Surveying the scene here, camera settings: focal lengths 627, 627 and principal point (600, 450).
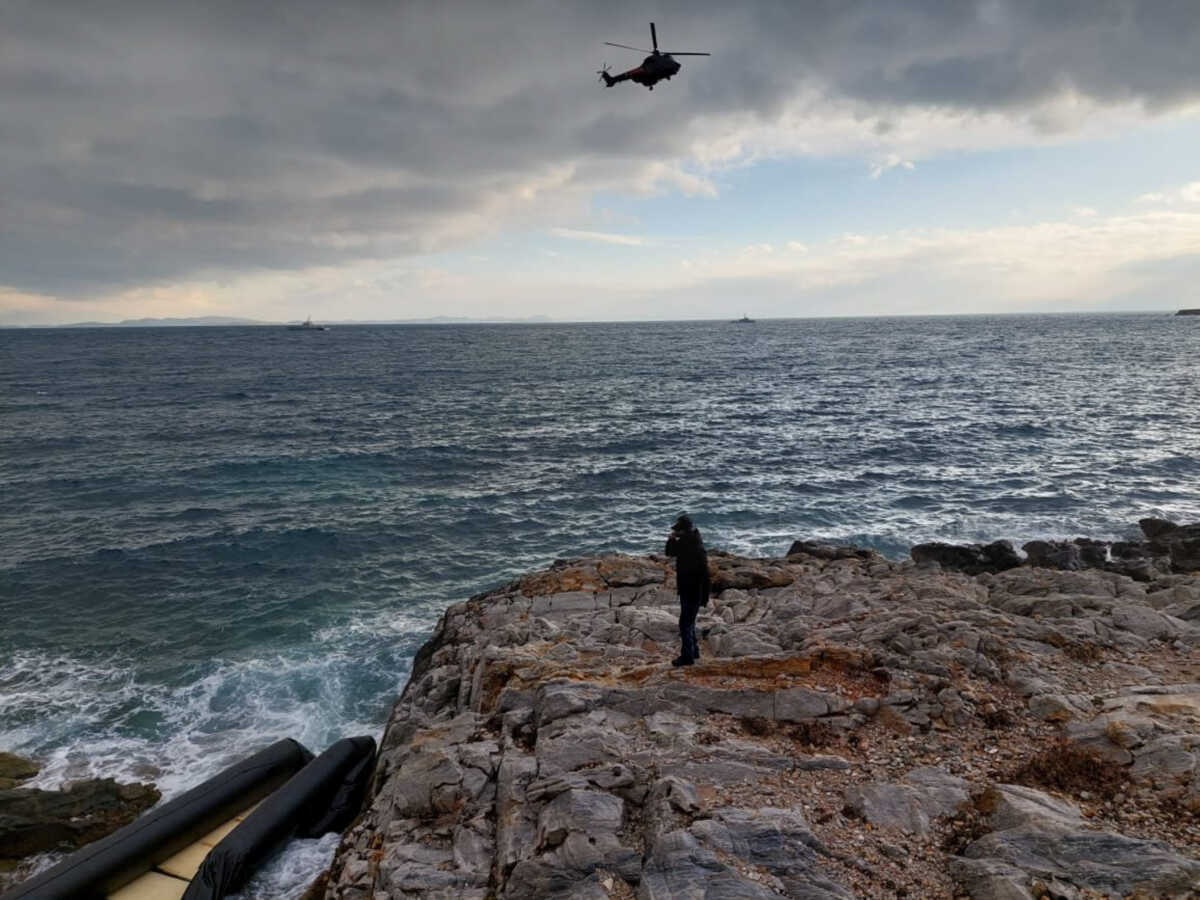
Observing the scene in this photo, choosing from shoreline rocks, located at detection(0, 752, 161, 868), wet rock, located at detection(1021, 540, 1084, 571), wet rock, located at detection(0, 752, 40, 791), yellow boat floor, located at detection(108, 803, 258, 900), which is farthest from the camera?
wet rock, located at detection(1021, 540, 1084, 571)

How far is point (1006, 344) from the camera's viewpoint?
158 metres

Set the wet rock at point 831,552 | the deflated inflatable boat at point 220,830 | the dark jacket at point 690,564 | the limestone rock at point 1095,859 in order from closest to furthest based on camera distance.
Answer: the limestone rock at point 1095,859 < the deflated inflatable boat at point 220,830 < the dark jacket at point 690,564 < the wet rock at point 831,552

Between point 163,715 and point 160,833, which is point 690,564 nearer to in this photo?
point 160,833

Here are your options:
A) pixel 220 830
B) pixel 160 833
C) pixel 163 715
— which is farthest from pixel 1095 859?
pixel 163 715

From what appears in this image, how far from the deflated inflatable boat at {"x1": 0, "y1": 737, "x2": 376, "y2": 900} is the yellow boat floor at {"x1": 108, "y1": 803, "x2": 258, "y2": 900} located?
0.02 metres

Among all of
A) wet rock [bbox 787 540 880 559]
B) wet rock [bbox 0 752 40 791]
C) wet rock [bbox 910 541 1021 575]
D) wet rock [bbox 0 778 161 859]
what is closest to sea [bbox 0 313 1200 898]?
wet rock [bbox 0 752 40 791]

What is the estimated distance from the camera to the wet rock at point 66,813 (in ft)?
47.1

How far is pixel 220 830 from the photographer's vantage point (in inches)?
559

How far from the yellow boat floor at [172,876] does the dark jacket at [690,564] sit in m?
11.6

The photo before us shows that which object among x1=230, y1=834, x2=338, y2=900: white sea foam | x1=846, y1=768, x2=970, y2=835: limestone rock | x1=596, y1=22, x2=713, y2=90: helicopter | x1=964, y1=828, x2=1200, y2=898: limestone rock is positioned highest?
x1=596, y1=22, x2=713, y2=90: helicopter

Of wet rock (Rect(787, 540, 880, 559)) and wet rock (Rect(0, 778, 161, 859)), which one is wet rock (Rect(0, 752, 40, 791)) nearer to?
wet rock (Rect(0, 778, 161, 859))

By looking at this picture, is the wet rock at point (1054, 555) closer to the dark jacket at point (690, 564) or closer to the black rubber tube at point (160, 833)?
the dark jacket at point (690, 564)

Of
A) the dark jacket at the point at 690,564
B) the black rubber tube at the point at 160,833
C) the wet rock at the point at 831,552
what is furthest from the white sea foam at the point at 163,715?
the wet rock at the point at 831,552

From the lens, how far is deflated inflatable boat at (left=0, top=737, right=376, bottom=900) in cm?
1228
